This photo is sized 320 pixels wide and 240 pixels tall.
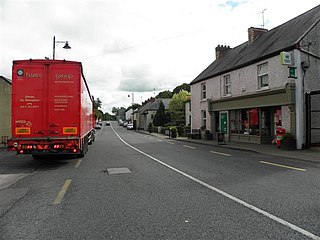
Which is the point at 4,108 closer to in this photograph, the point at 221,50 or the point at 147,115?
the point at 221,50

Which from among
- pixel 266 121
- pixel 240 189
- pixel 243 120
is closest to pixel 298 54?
pixel 266 121

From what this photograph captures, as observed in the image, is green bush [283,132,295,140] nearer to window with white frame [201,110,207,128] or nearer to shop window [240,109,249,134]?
shop window [240,109,249,134]

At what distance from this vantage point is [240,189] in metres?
6.98

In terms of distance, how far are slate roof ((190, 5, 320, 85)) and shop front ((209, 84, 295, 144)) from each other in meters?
2.50

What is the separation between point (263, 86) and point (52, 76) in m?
13.9

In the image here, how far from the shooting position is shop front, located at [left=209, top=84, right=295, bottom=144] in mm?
16703

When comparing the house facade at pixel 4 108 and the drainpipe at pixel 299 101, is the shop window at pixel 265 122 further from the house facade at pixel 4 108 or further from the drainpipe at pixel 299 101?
the house facade at pixel 4 108

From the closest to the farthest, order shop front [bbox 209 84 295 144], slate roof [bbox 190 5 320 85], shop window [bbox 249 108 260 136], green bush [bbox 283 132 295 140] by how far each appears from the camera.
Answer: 1. green bush [bbox 283 132 295 140]
2. shop front [bbox 209 84 295 144]
3. slate roof [bbox 190 5 320 85]
4. shop window [bbox 249 108 260 136]

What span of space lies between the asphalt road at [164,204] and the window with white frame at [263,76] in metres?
10.2

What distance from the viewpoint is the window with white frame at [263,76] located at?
18.8 m

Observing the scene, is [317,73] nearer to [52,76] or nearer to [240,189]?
[240,189]

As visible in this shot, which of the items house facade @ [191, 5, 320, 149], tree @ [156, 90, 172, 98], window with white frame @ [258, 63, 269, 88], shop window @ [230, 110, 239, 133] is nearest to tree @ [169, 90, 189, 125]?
house facade @ [191, 5, 320, 149]

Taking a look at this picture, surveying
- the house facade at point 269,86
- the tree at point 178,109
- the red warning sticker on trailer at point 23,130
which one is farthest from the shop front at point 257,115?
the tree at point 178,109

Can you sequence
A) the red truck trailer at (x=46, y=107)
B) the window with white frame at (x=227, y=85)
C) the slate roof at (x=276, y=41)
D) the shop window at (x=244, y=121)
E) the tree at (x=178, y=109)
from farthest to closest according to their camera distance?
the tree at (x=178, y=109) → the window with white frame at (x=227, y=85) → the shop window at (x=244, y=121) → the slate roof at (x=276, y=41) → the red truck trailer at (x=46, y=107)
